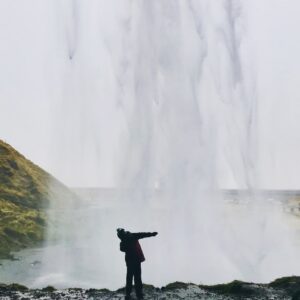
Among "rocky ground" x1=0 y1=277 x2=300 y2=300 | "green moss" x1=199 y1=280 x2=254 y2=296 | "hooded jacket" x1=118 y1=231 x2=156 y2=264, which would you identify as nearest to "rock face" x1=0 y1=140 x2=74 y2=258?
"rocky ground" x1=0 y1=277 x2=300 y2=300

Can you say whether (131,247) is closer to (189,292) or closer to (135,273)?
(135,273)

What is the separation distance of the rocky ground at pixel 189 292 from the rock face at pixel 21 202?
115 feet

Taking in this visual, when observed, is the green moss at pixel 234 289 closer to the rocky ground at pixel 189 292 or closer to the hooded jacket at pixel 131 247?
the rocky ground at pixel 189 292

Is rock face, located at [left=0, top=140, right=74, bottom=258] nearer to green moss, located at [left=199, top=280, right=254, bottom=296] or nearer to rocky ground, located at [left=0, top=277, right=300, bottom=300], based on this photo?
rocky ground, located at [left=0, top=277, right=300, bottom=300]

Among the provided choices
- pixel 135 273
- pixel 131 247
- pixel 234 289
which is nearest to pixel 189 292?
pixel 234 289

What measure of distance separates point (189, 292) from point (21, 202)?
268ft

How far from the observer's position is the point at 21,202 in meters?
96.8

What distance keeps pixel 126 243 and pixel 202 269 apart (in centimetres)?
2071

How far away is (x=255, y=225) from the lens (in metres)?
48.8

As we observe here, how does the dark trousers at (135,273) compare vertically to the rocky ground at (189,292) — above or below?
above

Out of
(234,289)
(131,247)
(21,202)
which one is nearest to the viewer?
(131,247)

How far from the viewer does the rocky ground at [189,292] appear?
21031 mm

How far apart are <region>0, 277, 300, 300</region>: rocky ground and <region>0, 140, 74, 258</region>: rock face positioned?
35032 mm

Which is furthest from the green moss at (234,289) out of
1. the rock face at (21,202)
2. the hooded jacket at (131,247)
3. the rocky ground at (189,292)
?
the rock face at (21,202)
